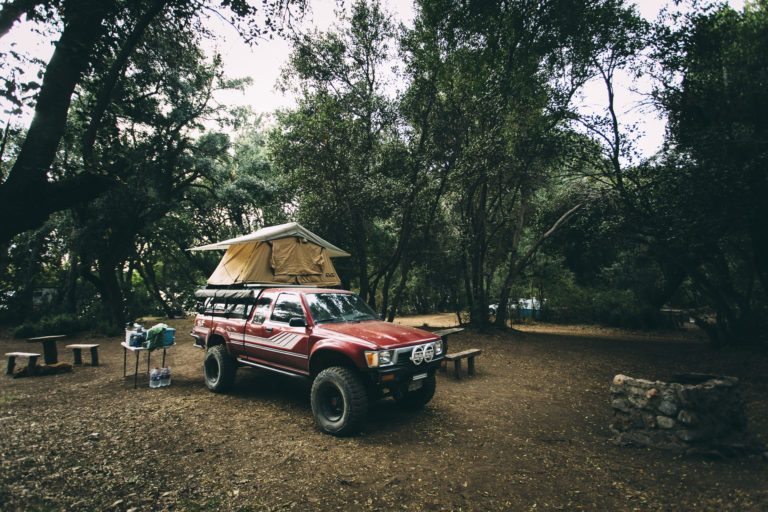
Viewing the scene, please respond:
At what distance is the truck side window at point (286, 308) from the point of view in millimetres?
5634

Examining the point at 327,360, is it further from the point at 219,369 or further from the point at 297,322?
the point at 219,369

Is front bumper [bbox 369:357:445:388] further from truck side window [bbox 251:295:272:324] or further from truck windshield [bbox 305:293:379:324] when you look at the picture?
truck side window [bbox 251:295:272:324]

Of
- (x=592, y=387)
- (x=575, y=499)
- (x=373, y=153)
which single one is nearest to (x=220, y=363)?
(x=575, y=499)

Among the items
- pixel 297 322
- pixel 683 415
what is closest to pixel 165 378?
pixel 297 322

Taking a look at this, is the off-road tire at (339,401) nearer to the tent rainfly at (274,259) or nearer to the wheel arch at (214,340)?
the wheel arch at (214,340)

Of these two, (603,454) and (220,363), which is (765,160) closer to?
(603,454)

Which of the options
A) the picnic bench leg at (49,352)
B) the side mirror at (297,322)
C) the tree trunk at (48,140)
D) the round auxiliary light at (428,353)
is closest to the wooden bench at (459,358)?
the round auxiliary light at (428,353)

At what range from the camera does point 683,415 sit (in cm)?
423

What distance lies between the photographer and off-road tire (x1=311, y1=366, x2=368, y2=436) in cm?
448

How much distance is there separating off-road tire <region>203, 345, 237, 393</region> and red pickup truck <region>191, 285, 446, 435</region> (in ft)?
0.06

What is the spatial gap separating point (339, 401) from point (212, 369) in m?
3.31

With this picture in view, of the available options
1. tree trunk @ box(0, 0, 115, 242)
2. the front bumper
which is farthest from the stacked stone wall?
tree trunk @ box(0, 0, 115, 242)

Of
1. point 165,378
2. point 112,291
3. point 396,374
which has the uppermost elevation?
point 112,291

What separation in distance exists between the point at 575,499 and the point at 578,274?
20.0m
